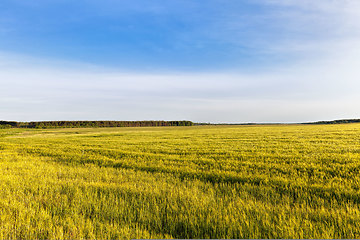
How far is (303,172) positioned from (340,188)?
2292mm

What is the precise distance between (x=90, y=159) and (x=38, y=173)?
3786mm

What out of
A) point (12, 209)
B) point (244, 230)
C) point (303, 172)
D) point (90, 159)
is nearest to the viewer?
point (244, 230)

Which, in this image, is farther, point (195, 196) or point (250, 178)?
point (250, 178)

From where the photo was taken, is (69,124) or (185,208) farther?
(69,124)

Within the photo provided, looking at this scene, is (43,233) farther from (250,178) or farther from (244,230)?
(250,178)

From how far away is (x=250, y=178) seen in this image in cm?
736

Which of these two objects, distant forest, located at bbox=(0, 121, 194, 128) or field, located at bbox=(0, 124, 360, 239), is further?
distant forest, located at bbox=(0, 121, 194, 128)

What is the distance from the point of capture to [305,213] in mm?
4457

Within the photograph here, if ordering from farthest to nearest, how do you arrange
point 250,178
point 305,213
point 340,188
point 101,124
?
point 101,124 < point 250,178 < point 340,188 < point 305,213

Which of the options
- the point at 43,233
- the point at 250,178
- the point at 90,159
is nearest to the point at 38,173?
the point at 90,159

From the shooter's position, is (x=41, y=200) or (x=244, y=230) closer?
(x=244, y=230)

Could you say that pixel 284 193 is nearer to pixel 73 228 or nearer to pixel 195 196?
pixel 195 196

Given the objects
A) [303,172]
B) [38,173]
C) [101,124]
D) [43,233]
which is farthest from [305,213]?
[101,124]

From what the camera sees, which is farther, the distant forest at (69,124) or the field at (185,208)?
the distant forest at (69,124)
